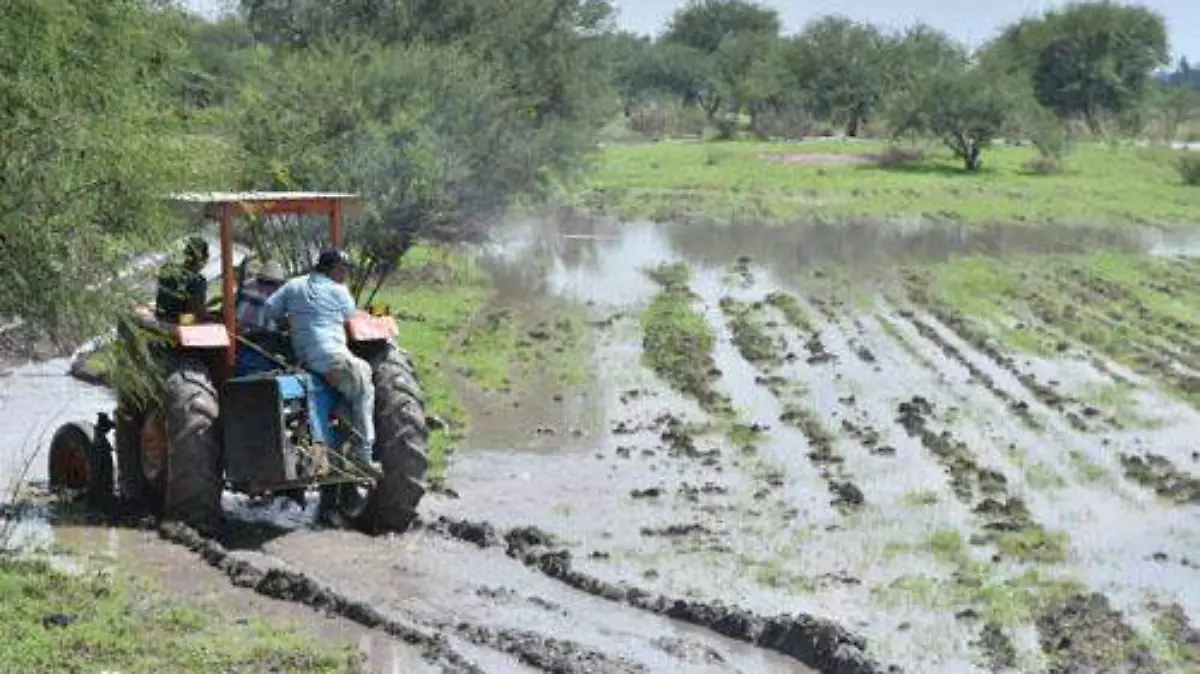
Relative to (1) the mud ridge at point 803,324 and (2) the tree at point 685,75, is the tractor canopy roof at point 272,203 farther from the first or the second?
(2) the tree at point 685,75

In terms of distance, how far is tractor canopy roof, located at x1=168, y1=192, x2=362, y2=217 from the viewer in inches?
495

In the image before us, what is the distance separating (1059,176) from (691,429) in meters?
42.5

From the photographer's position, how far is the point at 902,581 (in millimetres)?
12336

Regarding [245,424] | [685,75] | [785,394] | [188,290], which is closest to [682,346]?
[785,394]

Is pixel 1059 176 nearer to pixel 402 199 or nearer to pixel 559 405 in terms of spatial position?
pixel 402 199

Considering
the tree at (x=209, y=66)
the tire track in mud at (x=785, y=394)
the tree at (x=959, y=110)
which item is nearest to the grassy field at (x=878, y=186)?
the tree at (x=959, y=110)

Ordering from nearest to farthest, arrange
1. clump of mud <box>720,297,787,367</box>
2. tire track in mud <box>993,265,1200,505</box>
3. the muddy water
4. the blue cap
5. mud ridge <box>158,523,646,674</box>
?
mud ridge <box>158,523,646,674</box> → the muddy water → the blue cap → tire track in mud <box>993,265,1200,505</box> → clump of mud <box>720,297,787,367</box>

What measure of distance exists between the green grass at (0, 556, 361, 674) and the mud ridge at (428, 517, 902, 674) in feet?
7.11

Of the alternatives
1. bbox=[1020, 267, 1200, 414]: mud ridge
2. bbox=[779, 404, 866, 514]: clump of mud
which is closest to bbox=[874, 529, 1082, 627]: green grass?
bbox=[779, 404, 866, 514]: clump of mud

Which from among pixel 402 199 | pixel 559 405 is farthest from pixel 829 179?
pixel 559 405

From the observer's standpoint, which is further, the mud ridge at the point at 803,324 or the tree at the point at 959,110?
the tree at the point at 959,110

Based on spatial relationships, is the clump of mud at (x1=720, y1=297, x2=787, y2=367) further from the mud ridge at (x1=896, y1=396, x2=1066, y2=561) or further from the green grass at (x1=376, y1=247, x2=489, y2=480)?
the mud ridge at (x1=896, y1=396, x2=1066, y2=561)

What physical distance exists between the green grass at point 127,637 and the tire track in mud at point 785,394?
569 cm

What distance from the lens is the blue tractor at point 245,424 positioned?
12625 millimetres
